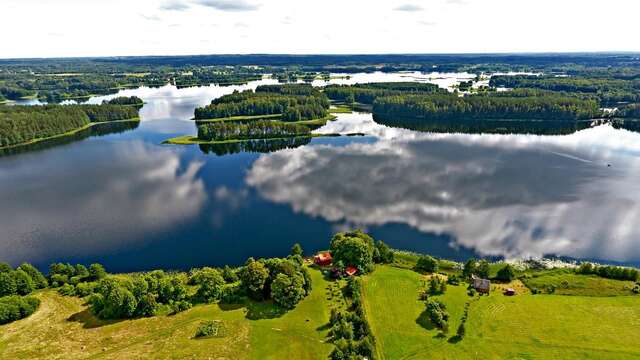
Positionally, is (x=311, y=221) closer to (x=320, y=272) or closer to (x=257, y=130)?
(x=320, y=272)

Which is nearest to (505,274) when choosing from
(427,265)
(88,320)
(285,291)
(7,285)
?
(427,265)

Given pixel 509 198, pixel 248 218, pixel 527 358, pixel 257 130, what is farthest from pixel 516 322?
pixel 257 130

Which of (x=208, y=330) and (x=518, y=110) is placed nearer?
(x=208, y=330)

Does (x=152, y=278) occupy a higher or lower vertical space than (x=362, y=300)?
higher

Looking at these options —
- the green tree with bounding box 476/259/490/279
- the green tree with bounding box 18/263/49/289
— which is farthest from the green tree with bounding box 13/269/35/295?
the green tree with bounding box 476/259/490/279

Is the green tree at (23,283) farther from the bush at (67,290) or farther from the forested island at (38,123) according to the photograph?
the forested island at (38,123)

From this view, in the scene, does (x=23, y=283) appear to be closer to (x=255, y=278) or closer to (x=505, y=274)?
(x=255, y=278)

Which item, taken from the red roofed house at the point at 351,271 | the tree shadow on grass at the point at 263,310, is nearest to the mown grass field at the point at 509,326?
the red roofed house at the point at 351,271
